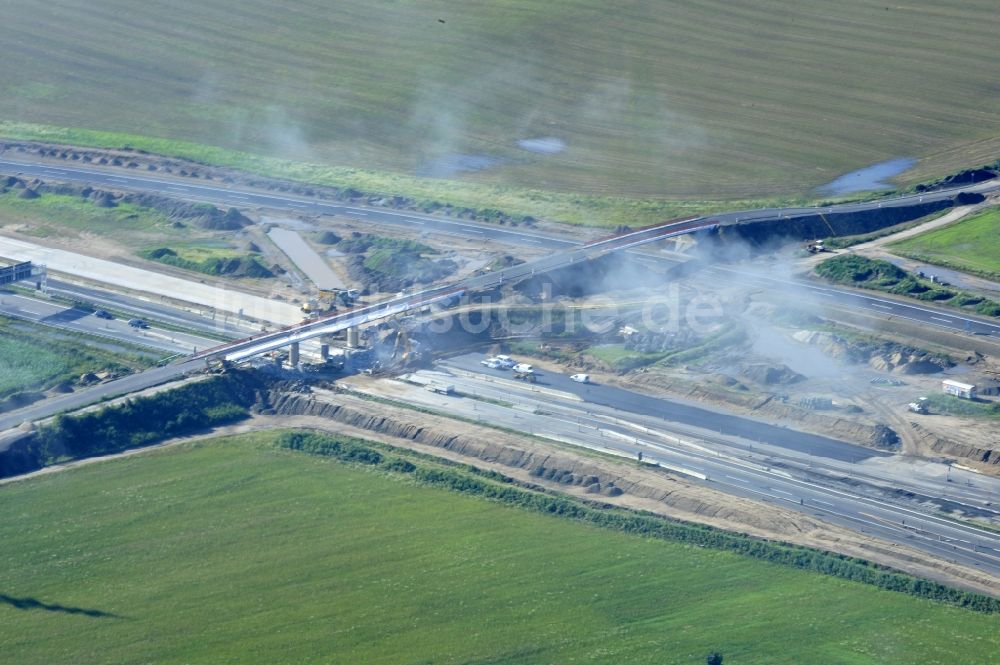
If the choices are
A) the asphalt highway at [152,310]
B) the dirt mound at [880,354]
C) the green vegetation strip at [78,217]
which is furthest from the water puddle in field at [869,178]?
the green vegetation strip at [78,217]

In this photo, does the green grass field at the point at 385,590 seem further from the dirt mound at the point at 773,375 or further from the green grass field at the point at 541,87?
the green grass field at the point at 541,87

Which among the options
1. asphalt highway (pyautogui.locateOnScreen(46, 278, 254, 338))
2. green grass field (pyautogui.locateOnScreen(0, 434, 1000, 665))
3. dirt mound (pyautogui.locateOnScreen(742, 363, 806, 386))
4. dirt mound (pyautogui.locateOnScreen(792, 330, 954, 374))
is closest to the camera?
green grass field (pyautogui.locateOnScreen(0, 434, 1000, 665))

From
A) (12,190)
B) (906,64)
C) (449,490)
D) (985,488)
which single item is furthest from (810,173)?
(12,190)

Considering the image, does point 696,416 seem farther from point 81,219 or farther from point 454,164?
point 81,219

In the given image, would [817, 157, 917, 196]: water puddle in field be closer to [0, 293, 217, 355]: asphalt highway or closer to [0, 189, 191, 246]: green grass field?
[0, 189, 191, 246]: green grass field

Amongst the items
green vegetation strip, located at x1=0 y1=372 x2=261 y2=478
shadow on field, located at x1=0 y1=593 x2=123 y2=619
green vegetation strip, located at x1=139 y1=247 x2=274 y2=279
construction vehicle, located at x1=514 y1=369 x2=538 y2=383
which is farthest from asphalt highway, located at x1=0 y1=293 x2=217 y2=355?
shadow on field, located at x1=0 y1=593 x2=123 y2=619

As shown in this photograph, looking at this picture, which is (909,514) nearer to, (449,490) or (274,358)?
(449,490)
